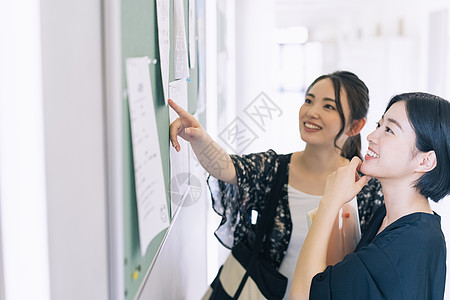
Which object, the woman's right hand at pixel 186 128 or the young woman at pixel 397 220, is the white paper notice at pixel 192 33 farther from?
the young woman at pixel 397 220

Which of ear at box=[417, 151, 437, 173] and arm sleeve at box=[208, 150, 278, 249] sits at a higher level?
ear at box=[417, 151, 437, 173]

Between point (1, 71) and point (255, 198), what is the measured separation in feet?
3.85

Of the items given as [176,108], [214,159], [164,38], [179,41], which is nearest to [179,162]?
[214,159]

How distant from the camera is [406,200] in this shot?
4.14 feet

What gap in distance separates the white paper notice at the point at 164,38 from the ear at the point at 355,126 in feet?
2.53

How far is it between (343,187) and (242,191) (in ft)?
1.32

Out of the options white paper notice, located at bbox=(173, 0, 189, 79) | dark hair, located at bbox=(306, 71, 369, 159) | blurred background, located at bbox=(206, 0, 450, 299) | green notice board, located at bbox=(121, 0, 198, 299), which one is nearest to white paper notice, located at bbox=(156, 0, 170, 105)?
green notice board, located at bbox=(121, 0, 198, 299)

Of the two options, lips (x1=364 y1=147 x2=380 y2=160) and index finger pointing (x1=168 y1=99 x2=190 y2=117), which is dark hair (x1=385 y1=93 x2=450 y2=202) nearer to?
lips (x1=364 y1=147 x2=380 y2=160)

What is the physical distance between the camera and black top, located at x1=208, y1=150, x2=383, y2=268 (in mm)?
1589

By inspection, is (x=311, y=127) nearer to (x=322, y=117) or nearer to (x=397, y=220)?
(x=322, y=117)

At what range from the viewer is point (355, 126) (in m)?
1.72

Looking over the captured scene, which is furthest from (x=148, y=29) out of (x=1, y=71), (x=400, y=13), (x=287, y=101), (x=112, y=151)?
(x=287, y=101)

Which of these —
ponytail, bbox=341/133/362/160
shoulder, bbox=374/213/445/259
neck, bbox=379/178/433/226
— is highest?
ponytail, bbox=341/133/362/160

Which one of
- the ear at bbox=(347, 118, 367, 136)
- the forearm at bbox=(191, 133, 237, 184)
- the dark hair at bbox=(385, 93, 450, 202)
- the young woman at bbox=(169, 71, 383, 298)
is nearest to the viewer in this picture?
the dark hair at bbox=(385, 93, 450, 202)
